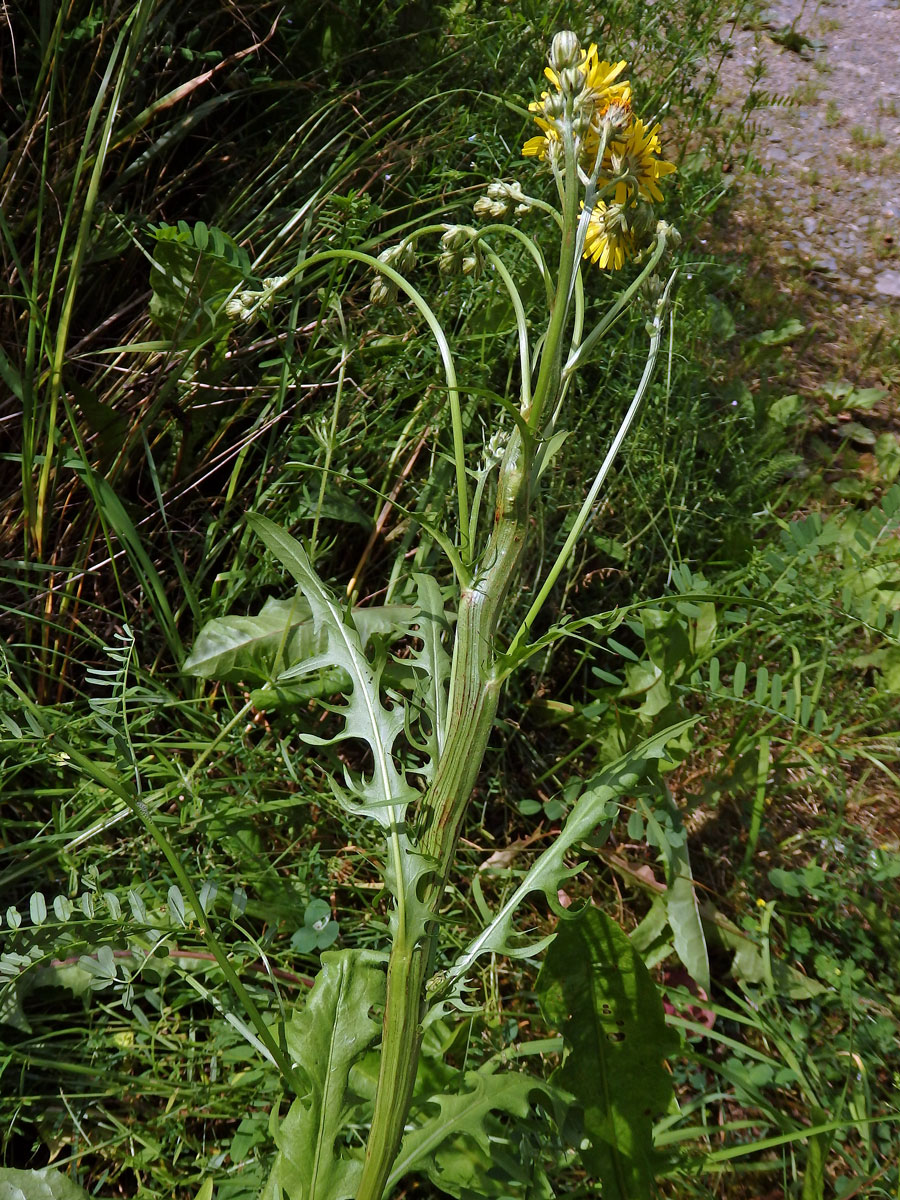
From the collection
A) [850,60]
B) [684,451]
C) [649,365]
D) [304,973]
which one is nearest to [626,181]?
[649,365]

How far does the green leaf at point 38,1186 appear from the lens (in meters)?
1.28

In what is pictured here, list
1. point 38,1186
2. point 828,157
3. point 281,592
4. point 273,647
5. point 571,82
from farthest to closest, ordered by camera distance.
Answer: point 828,157, point 281,592, point 273,647, point 38,1186, point 571,82

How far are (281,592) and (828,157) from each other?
9.26ft

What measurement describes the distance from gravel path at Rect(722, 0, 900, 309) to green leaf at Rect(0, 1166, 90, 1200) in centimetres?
300

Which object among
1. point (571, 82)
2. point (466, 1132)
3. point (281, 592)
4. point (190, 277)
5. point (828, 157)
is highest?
point (571, 82)

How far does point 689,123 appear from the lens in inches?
111

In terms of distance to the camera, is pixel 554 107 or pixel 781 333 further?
pixel 781 333

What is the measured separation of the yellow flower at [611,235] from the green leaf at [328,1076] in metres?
1.05

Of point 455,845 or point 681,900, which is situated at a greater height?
point 455,845

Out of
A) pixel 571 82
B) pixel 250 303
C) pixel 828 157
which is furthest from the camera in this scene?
pixel 828 157

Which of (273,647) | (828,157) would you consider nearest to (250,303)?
(273,647)

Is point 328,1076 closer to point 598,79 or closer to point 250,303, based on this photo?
point 250,303

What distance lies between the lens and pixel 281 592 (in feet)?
6.46

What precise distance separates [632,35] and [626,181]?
1918mm
